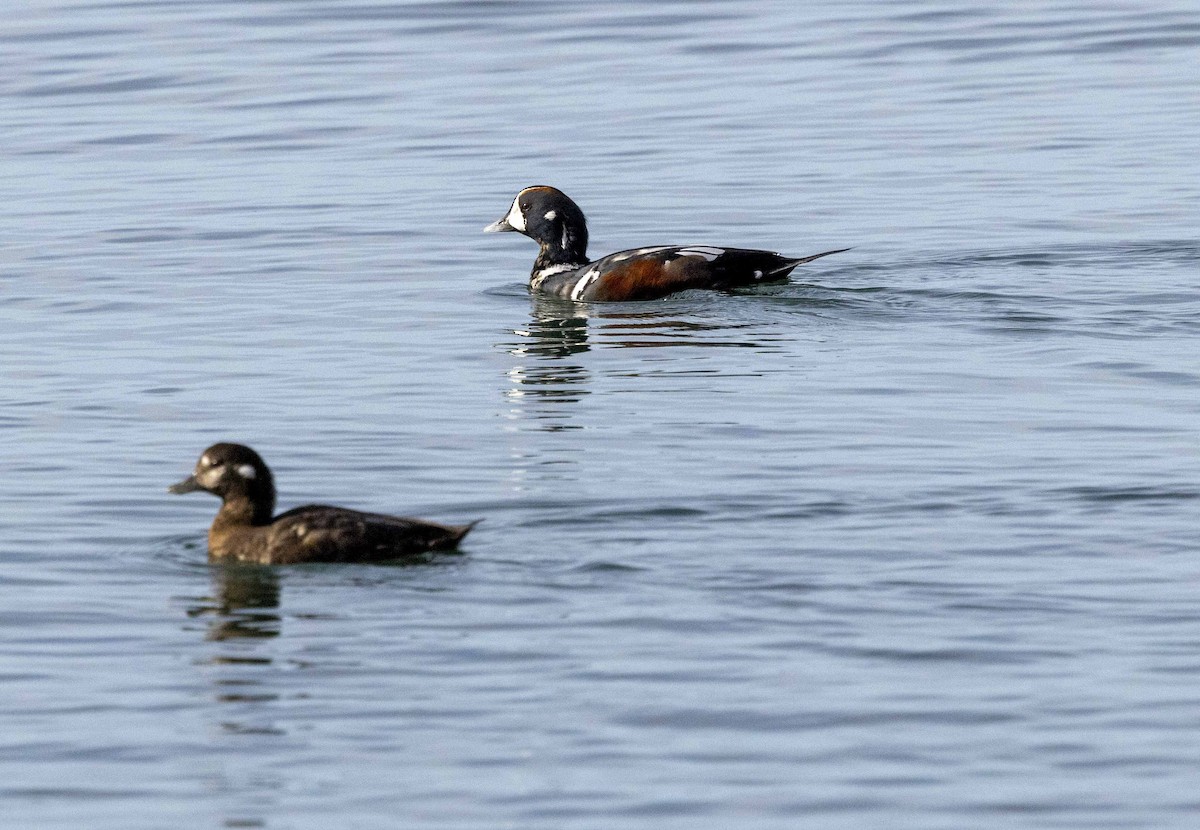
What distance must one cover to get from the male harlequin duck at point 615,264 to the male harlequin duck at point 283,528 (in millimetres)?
7288

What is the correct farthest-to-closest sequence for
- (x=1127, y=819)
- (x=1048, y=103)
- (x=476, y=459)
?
(x=1048, y=103)
(x=476, y=459)
(x=1127, y=819)

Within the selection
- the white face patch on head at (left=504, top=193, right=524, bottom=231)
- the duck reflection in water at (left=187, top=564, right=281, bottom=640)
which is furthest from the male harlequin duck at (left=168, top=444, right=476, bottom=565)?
the white face patch on head at (left=504, top=193, right=524, bottom=231)

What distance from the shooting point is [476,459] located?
40.8 ft

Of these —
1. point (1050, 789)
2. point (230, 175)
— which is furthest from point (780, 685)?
point (230, 175)

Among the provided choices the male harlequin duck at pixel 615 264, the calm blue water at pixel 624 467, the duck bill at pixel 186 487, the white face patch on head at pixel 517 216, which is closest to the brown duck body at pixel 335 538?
the calm blue water at pixel 624 467

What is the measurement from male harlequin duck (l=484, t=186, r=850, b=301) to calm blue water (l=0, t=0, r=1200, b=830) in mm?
225

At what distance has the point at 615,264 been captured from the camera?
1792 centimetres

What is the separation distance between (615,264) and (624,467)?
6067mm

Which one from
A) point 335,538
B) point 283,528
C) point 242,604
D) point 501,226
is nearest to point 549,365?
point 501,226

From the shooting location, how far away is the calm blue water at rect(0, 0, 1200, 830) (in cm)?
768

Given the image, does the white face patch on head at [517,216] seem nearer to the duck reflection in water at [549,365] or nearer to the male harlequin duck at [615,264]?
the male harlequin duck at [615,264]

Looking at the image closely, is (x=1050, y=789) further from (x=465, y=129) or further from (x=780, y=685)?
(x=465, y=129)

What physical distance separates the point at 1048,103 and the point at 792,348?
521 inches

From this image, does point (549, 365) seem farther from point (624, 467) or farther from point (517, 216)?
point (517, 216)
